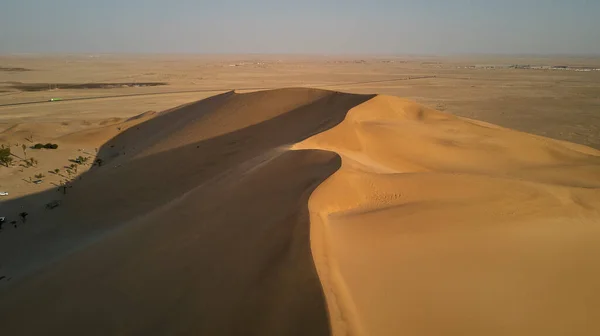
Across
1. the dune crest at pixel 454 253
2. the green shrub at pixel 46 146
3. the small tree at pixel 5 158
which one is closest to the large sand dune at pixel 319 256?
the dune crest at pixel 454 253

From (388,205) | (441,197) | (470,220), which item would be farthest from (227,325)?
(441,197)

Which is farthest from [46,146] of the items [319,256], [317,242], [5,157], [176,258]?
[319,256]

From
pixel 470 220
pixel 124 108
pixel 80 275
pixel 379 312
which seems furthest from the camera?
pixel 124 108

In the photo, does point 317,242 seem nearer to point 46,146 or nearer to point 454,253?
point 454,253

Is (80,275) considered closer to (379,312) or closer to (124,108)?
(379,312)

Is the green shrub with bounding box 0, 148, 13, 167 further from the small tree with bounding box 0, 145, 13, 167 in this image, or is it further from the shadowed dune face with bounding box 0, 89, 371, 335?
the shadowed dune face with bounding box 0, 89, 371, 335

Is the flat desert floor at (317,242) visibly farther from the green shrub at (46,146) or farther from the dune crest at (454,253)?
the green shrub at (46,146)
